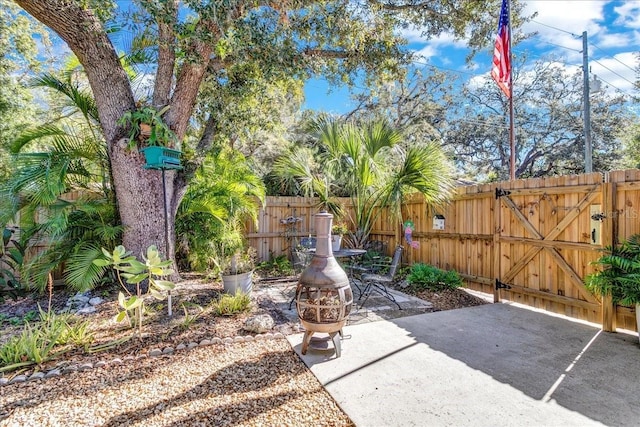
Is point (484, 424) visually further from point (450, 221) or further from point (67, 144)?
point (67, 144)

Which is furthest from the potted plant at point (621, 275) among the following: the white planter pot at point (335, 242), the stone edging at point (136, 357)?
the stone edging at point (136, 357)

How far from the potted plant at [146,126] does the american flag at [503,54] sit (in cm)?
523

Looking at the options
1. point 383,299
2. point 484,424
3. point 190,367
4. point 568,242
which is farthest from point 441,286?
point 190,367

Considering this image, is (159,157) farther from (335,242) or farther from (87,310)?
(335,242)

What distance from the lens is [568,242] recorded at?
12.5 ft

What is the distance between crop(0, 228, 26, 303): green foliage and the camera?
441 centimetres

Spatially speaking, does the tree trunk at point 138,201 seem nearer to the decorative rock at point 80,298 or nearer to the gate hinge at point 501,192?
the decorative rock at point 80,298

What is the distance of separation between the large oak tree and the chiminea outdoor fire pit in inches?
102

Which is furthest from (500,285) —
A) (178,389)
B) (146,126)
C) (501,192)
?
(146,126)

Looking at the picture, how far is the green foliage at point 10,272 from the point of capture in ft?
14.5

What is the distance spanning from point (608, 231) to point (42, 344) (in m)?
5.44

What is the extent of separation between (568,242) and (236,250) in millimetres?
→ 4667

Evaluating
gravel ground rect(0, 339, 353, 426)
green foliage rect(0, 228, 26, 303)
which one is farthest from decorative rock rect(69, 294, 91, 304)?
gravel ground rect(0, 339, 353, 426)

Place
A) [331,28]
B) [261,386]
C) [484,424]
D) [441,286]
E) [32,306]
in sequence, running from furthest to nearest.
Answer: [441,286], [331,28], [32,306], [261,386], [484,424]
